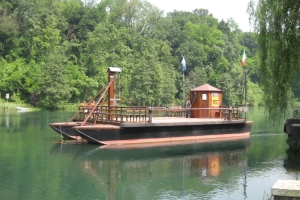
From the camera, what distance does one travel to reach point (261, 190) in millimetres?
11273

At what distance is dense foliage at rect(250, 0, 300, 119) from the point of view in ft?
37.7

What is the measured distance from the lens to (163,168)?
47.0ft

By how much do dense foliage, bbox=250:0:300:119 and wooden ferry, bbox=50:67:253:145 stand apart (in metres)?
6.91

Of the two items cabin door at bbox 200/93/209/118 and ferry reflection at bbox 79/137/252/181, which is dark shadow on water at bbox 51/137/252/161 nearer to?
ferry reflection at bbox 79/137/252/181

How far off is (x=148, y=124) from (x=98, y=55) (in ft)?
141

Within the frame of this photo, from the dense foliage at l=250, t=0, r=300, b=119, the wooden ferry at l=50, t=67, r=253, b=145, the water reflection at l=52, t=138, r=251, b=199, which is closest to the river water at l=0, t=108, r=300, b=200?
the water reflection at l=52, t=138, r=251, b=199

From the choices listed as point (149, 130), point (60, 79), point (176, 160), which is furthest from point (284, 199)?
point (60, 79)

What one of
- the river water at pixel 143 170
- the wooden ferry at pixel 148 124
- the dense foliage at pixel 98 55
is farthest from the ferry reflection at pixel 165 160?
the dense foliage at pixel 98 55

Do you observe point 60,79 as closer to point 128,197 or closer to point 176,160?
point 176,160

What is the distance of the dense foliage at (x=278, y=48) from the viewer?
1148cm

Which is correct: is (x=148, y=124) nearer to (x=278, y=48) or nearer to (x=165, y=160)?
(x=165, y=160)

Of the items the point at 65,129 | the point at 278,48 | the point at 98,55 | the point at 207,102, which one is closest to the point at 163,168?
the point at 278,48

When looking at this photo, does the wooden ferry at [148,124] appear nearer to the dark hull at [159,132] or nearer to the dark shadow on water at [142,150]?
the dark hull at [159,132]

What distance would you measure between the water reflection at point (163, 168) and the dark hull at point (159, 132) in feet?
2.59
